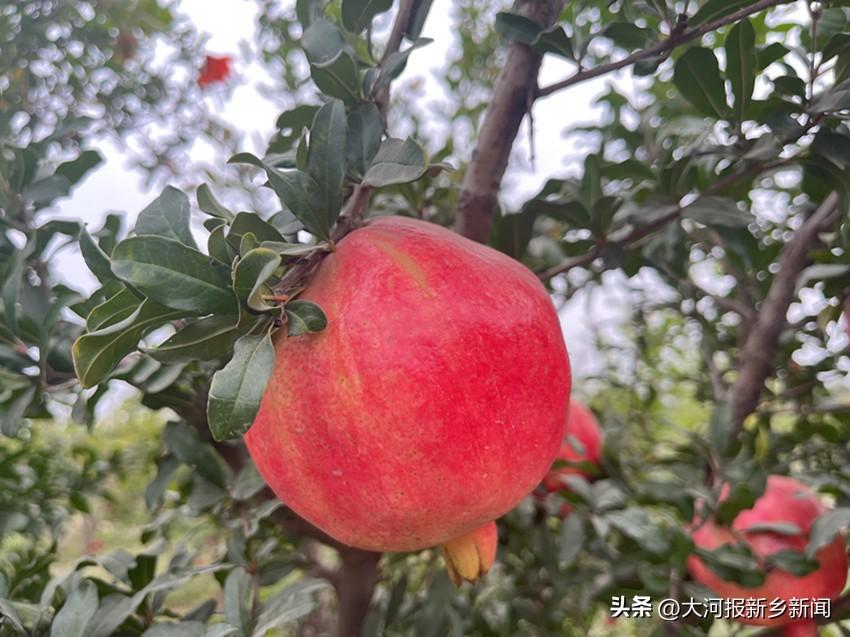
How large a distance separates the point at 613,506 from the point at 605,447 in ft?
0.58

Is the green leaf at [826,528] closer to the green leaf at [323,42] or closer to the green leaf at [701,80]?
the green leaf at [701,80]

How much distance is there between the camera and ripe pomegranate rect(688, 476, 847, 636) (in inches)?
28.7

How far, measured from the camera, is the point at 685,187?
639 millimetres

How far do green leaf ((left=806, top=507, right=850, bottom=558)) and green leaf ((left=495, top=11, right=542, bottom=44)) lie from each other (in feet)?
1.67

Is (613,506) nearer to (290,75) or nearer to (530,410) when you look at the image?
(530,410)

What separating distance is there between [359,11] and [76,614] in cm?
48

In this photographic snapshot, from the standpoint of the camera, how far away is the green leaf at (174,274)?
1.21ft

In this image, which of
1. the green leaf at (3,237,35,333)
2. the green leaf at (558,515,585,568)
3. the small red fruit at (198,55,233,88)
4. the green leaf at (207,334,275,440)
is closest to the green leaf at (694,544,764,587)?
the green leaf at (558,515,585,568)

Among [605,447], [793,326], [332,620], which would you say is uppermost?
[793,326]

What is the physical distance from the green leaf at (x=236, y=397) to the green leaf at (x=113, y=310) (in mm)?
94

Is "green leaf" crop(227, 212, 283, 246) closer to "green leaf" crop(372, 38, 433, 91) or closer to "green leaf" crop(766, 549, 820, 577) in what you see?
"green leaf" crop(372, 38, 433, 91)

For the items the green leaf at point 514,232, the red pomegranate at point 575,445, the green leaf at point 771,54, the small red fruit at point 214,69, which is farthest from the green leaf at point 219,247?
the small red fruit at point 214,69

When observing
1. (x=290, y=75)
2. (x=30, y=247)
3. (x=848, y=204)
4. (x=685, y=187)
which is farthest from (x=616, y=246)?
(x=290, y=75)

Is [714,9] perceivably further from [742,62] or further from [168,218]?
[168,218]
